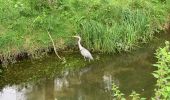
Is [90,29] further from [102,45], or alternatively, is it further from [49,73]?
[49,73]

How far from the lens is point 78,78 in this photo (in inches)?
433

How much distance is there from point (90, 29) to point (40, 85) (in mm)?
2436

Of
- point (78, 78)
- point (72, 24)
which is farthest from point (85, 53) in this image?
point (72, 24)

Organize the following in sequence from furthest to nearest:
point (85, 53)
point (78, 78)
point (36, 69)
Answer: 1. point (85, 53)
2. point (36, 69)
3. point (78, 78)

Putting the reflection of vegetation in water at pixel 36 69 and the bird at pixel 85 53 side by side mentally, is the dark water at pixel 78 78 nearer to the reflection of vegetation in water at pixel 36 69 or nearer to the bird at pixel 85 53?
the reflection of vegetation in water at pixel 36 69

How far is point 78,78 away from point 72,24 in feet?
6.99

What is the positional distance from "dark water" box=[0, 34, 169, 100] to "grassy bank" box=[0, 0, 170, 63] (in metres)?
0.40

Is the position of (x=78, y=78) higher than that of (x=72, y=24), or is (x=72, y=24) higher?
(x=72, y=24)

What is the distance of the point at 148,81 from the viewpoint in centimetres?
1067

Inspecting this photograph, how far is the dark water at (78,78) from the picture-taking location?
10188mm

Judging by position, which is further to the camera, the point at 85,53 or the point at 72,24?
the point at 72,24

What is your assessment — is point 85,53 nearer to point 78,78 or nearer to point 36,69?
point 78,78

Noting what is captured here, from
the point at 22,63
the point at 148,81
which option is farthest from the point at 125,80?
the point at 22,63

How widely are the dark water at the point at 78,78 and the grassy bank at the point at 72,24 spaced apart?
0.40 metres
